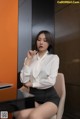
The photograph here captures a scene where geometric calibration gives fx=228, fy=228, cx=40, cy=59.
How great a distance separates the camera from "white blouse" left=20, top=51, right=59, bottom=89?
6.34 feet

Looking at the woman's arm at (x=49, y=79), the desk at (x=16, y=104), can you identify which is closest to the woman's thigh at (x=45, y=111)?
the woman's arm at (x=49, y=79)

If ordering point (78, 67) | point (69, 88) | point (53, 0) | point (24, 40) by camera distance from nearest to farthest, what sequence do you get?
point (78, 67) → point (69, 88) → point (53, 0) → point (24, 40)

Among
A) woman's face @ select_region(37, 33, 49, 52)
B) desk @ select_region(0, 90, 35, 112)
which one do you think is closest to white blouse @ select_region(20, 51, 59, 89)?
woman's face @ select_region(37, 33, 49, 52)

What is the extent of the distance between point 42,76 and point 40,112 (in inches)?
15.8

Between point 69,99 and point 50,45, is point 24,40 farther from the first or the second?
point 50,45

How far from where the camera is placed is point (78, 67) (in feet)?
10.6

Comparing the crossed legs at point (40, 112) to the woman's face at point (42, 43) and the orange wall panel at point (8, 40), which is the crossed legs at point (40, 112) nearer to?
the orange wall panel at point (8, 40)

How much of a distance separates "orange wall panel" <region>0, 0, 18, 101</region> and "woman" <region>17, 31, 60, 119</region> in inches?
5.6

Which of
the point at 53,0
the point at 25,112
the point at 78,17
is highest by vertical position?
the point at 53,0

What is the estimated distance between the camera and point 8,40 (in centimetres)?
188

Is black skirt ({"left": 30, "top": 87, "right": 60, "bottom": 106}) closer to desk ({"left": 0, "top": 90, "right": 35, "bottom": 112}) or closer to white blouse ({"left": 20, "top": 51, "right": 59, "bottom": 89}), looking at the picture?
white blouse ({"left": 20, "top": 51, "right": 59, "bottom": 89})

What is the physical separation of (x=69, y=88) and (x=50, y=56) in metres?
1.53

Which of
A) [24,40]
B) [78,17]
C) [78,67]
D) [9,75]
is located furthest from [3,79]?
[24,40]

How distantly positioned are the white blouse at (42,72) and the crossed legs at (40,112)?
0.18m
